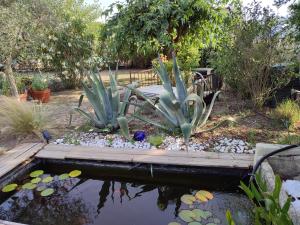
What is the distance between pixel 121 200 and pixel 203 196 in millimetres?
722

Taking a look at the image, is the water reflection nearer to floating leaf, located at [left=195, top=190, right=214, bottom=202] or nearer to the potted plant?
floating leaf, located at [left=195, top=190, right=214, bottom=202]

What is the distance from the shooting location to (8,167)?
9.77ft

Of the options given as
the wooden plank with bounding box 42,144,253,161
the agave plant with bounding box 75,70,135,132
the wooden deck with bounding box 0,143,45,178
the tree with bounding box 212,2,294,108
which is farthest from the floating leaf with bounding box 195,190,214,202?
the tree with bounding box 212,2,294,108

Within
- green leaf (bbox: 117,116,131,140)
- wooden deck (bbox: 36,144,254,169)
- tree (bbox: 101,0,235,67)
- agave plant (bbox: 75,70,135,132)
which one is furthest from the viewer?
tree (bbox: 101,0,235,67)

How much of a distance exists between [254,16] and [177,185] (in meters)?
Result: 3.00

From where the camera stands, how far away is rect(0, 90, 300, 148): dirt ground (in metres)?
3.57

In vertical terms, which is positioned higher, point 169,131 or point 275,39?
point 275,39

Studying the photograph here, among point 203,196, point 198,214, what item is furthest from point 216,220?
point 203,196

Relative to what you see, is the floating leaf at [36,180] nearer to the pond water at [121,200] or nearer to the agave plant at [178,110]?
the pond water at [121,200]

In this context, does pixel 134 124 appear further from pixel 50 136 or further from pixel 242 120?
pixel 242 120

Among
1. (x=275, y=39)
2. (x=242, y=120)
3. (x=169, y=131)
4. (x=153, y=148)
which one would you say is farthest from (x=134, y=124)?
(x=275, y=39)

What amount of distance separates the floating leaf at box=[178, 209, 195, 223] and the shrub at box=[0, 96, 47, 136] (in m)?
2.31

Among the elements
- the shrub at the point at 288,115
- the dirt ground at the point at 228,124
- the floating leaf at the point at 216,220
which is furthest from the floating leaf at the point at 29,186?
the shrub at the point at 288,115

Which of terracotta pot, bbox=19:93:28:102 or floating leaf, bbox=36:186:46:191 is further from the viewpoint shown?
terracotta pot, bbox=19:93:28:102
